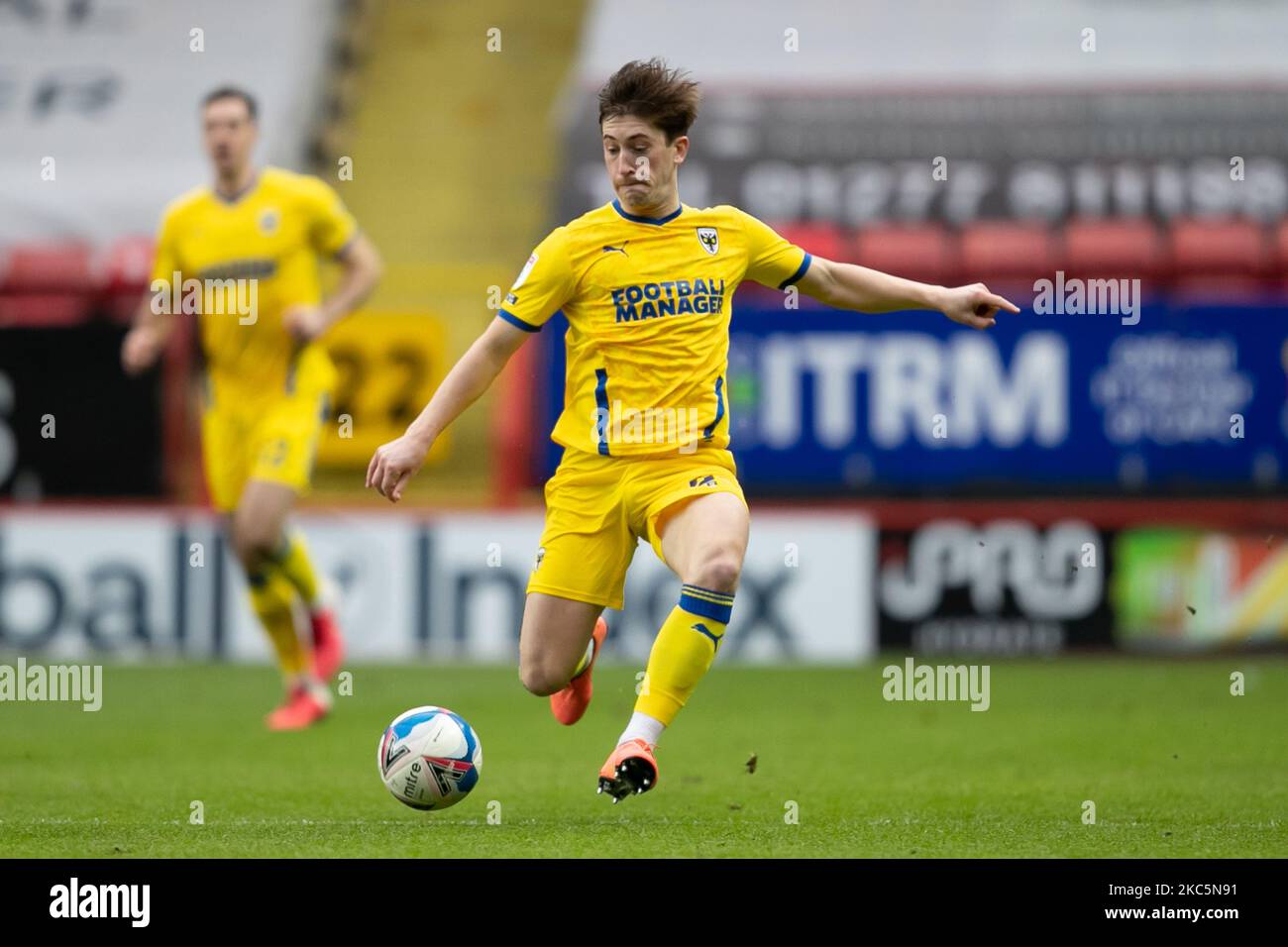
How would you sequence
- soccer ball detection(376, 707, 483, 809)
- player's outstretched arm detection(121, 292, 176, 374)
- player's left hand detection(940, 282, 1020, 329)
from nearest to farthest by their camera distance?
soccer ball detection(376, 707, 483, 809)
player's left hand detection(940, 282, 1020, 329)
player's outstretched arm detection(121, 292, 176, 374)

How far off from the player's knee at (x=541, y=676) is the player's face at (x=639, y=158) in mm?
1507

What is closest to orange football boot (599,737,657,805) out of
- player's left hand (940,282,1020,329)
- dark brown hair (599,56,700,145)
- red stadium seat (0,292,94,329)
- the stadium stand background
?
player's left hand (940,282,1020,329)

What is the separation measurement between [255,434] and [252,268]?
2.59ft

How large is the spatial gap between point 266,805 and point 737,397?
6.92 metres

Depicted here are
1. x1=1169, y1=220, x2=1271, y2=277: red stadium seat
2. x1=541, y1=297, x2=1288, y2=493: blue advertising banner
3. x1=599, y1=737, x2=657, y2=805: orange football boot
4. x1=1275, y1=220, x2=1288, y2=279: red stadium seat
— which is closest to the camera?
x1=599, y1=737, x2=657, y2=805: orange football boot

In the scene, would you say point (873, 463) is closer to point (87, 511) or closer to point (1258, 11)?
point (87, 511)

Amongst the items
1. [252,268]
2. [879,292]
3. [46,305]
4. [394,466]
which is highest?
[46,305]

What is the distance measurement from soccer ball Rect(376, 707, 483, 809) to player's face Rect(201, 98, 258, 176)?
4040 millimetres

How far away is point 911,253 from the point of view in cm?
1455

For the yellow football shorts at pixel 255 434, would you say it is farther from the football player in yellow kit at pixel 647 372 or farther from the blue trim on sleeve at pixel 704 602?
the blue trim on sleeve at pixel 704 602

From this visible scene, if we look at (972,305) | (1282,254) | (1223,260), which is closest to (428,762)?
(972,305)

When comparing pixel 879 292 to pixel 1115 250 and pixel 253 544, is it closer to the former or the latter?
pixel 253 544

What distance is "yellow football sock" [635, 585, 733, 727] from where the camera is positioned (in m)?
5.80

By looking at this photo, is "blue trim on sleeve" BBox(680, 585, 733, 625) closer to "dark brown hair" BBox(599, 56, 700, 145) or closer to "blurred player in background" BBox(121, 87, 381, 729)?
"dark brown hair" BBox(599, 56, 700, 145)
